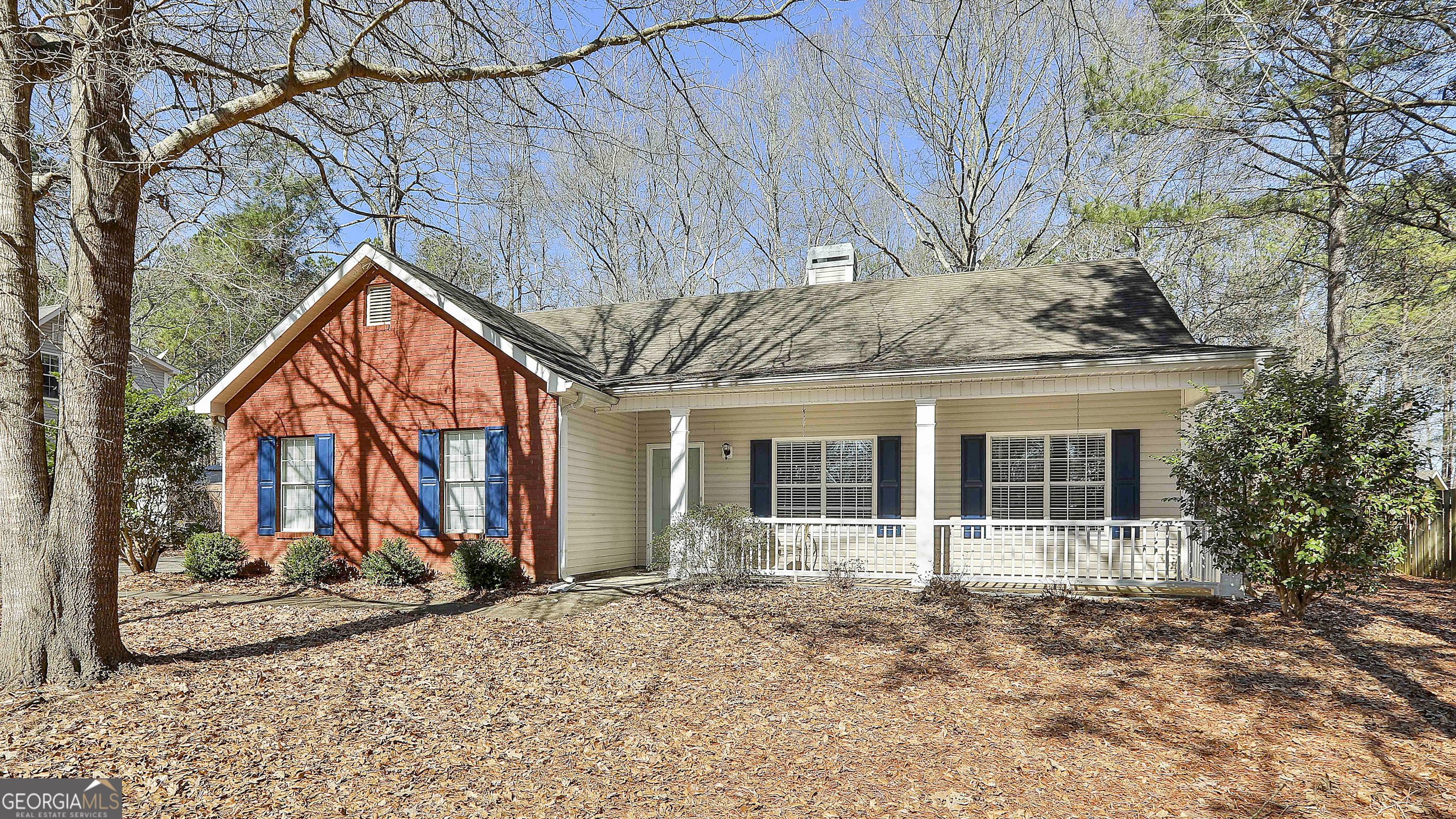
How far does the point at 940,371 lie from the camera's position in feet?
34.5

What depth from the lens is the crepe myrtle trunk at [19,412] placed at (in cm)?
611

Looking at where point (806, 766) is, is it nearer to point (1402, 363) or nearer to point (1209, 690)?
point (1209, 690)

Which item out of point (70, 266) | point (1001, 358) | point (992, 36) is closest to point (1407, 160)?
point (1001, 358)

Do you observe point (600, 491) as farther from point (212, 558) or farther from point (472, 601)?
point (212, 558)

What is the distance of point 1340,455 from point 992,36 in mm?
16590

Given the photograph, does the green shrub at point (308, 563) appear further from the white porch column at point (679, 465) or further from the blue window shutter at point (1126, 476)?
the blue window shutter at point (1126, 476)

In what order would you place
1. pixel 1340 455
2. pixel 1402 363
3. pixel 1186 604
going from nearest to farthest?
pixel 1340 455 < pixel 1186 604 < pixel 1402 363

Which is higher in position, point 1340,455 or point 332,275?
point 332,275

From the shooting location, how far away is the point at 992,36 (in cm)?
2112

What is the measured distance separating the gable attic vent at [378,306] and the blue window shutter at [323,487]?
1.91m

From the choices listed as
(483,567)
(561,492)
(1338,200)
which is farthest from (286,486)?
(1338,200)

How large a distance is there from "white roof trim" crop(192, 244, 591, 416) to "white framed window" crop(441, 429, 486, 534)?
1502mm

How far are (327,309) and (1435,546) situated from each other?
18.1 metres

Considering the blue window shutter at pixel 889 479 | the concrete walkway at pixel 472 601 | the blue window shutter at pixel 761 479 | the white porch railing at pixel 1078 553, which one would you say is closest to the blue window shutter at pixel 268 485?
the concrete walkway at pixel 472 601
